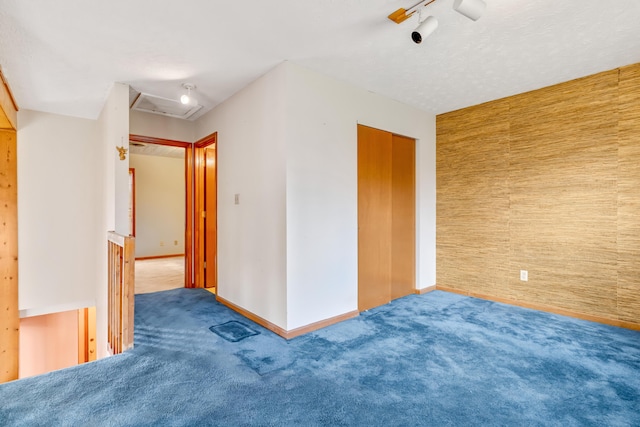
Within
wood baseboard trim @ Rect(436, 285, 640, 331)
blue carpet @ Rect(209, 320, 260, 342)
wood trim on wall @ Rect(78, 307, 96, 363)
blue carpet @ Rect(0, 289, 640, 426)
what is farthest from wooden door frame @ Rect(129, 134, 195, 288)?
wood baseboard trim @ Rect(436, 285, 640, 331)

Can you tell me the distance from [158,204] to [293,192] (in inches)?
236

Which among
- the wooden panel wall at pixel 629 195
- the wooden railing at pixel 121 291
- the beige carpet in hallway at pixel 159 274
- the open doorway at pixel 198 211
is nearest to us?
the wooden railing at pixel 121 291

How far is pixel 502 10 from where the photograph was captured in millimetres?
2102

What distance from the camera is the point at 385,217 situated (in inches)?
148

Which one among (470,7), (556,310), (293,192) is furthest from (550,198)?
(293,192)

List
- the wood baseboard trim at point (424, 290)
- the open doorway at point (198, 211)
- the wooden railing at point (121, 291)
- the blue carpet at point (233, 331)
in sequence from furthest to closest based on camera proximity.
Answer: the open doorway at point (198, 211), the wood baseboard trim at point (424, 290), the blue carpet at point (233, 331), the wooden railing at point (121, 291)

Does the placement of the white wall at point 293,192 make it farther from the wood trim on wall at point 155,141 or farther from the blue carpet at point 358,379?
the wood trim on wall at point 155,141

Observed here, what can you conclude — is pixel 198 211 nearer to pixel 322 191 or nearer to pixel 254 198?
pixel 254 198

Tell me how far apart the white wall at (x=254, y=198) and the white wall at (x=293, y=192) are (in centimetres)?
1

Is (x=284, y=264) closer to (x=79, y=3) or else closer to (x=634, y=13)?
(x=79, y=3)

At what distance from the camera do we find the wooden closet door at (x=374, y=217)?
3467 millimetres

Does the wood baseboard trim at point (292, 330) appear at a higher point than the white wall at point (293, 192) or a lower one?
lower

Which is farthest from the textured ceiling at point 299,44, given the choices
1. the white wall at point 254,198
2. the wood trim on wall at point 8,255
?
the wood trim on wall at point 8,255

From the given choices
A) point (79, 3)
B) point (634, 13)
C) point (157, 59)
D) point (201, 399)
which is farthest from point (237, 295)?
point (634, 13)
